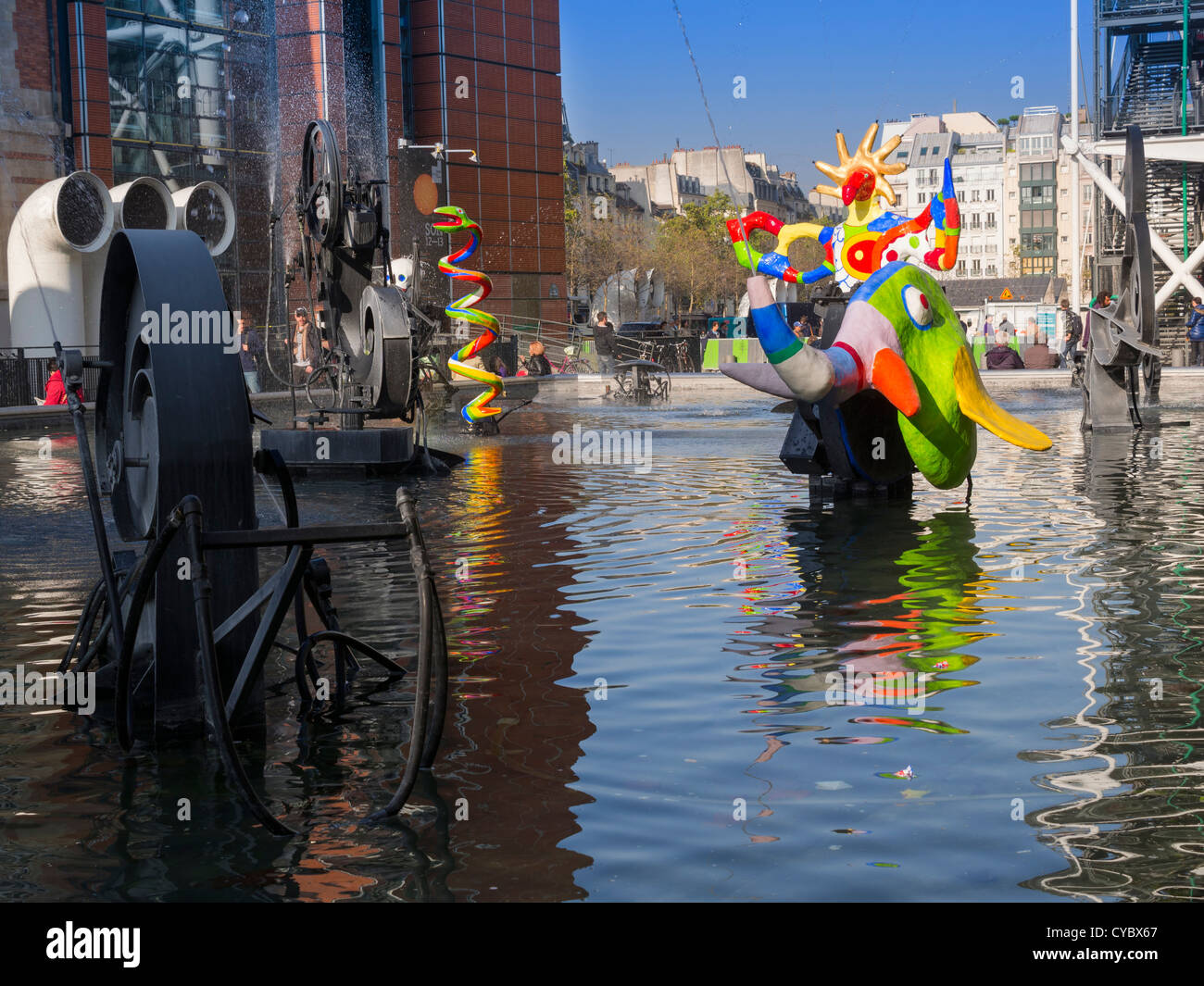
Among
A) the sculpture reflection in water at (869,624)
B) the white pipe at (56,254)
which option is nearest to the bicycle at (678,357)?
the white pipe at (56,254)

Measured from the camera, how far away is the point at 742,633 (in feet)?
24.0

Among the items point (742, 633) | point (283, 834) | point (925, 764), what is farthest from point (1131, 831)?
point (742, 633)

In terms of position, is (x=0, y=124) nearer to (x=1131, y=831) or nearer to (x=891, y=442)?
(x=891, y=442)

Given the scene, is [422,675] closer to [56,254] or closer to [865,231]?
[865,231]

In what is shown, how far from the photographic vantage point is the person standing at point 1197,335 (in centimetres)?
3638

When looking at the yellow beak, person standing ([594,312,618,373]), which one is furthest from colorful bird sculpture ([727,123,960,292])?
person standing ([594,312,618,373])

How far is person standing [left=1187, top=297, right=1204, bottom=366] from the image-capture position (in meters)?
36.4

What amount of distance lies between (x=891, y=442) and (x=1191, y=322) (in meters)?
29.4

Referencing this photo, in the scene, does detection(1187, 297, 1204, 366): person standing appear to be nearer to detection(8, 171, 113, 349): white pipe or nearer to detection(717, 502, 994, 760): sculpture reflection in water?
detection(8, 171, 113, 349): white pipe

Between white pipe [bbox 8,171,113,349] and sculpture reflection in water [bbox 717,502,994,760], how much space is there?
26.1 m

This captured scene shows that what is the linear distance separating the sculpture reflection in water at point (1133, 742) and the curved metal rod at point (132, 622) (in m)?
2.76

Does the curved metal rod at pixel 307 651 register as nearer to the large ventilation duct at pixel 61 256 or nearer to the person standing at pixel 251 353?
the person standing at pixel 251 353

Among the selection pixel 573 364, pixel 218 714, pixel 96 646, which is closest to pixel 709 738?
pixel 218 714

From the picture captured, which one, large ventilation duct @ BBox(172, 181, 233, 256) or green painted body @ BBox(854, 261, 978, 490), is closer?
green painted body @ BBox(854, 261, 978, 490)
